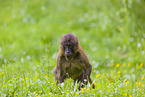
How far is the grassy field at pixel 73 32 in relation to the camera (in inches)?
234

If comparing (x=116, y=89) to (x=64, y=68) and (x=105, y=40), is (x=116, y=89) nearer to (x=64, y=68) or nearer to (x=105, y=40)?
(x=64, y=68)

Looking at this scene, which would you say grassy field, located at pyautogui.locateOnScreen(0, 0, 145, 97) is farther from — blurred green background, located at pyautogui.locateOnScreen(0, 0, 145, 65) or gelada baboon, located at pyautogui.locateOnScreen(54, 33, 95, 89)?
gelada baboon, located at pyautogui.locateOnScreen(54, 33, 95, 89)

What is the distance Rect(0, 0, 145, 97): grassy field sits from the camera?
5.94 m

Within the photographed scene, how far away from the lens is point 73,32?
1145 cm

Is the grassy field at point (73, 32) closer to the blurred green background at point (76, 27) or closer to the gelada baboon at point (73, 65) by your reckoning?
the blurred green background at point (76, 27)

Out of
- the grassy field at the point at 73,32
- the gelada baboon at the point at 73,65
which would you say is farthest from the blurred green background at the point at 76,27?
the gelada baboon at the point at 73,65

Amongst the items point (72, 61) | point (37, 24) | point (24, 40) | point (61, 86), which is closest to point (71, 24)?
point (37, 24)

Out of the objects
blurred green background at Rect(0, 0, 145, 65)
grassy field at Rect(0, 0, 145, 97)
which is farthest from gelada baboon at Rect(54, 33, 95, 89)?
blurred green background at Rect(0, 0, 145, 65)

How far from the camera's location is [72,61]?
575 cm

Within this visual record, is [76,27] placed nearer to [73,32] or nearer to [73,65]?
[73,32]

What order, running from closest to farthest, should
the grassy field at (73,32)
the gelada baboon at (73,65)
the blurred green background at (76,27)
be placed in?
the gelada baboon at (73,65), the grassy field at (73,32), the blurred green background at (76,27)

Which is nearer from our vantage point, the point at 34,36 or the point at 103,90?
the point at 103,90

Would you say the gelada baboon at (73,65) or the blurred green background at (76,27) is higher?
the blurred green background at (76,27)

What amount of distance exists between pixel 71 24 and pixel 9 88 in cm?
818
